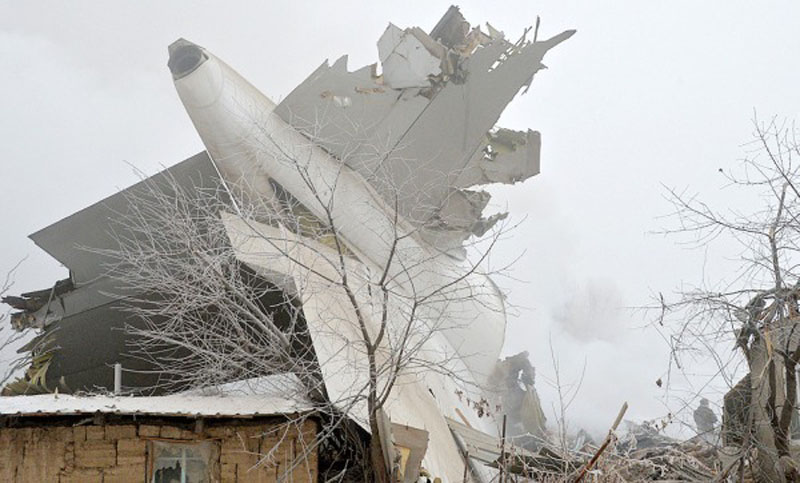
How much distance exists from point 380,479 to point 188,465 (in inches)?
81.1

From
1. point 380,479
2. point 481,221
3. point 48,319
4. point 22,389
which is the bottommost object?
point 380,479

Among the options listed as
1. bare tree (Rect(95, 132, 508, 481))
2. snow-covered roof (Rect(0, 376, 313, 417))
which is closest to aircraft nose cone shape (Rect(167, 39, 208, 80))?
bare tree (Rect(95, 132, 508, 481))

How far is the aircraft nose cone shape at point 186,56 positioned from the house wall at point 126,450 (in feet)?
19.7

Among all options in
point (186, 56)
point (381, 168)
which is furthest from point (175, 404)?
point (186, 56)

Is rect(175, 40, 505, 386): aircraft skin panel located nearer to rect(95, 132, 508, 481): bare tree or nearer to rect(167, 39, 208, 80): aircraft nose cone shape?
rect(167, 39, 208, 80): aircraft nose cone shape

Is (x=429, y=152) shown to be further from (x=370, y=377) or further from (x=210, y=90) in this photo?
(x=370, y=377)

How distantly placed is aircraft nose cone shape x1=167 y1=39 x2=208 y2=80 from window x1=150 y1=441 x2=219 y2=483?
6.16m

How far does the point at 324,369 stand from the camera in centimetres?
841

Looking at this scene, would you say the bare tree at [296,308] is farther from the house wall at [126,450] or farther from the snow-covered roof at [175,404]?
the house wall at [126,450]

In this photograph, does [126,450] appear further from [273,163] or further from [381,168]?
[273,163]

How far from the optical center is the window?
808 centimetres

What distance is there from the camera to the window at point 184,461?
26.5 feet

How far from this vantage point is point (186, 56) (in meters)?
12.1

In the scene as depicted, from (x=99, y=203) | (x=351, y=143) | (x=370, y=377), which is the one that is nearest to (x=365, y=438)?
(x=370, y=377)
